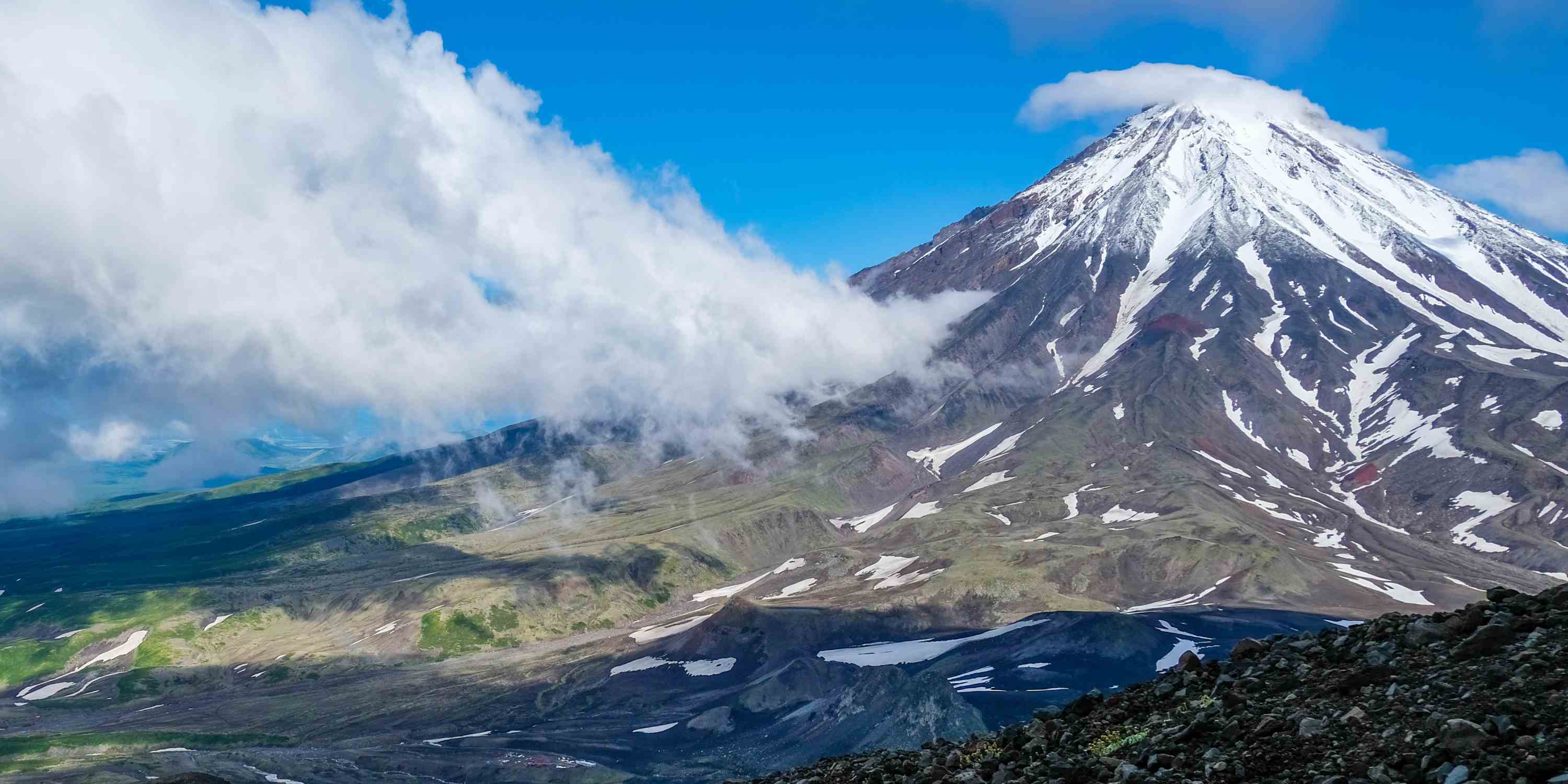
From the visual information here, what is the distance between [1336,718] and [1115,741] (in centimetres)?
385

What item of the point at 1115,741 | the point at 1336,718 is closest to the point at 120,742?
the point at 1115,741

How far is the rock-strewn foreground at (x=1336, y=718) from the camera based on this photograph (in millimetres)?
13625

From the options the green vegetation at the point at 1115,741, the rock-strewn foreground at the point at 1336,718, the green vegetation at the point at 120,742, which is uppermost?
the rock-strewn foreground at the point at 1336,718

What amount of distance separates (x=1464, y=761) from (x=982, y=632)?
19038 cm

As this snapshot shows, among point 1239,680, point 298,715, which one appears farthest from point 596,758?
point 1239,680

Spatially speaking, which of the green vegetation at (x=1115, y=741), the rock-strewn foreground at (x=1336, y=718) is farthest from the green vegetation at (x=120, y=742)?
the green vegetation at (x=1115, y=741)

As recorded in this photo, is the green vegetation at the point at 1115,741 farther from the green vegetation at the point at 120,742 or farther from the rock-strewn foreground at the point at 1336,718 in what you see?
the green vegetation at the point at 120,742

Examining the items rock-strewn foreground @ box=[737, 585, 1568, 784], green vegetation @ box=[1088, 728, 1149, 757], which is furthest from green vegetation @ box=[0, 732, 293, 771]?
green vegetation @ box=[1088, 728, 1149, 757]

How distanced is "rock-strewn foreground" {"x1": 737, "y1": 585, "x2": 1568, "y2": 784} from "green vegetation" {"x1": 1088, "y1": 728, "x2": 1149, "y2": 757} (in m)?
0.04

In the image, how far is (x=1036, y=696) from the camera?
146 m

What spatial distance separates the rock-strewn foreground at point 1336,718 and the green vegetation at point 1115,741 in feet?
0.12

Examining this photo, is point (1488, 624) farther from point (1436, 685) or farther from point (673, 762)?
point (673, 762)

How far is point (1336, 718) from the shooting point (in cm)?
1598

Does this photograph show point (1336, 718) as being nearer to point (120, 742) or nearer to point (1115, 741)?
point (1115, 741)
